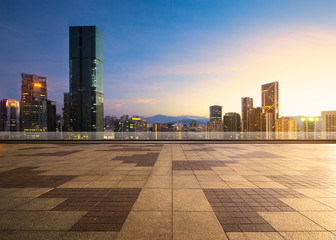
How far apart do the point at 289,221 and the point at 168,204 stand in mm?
2609

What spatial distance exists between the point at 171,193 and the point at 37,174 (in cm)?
570

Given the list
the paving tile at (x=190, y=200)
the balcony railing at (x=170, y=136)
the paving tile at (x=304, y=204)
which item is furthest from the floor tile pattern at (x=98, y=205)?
the balcony railing at (x=170, y=136)

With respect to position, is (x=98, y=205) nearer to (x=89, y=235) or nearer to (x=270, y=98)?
(x=89, y=235)

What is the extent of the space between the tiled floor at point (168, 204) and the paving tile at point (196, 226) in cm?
2

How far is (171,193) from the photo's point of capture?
4805 mm

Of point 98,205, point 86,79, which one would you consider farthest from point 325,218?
point 86,79

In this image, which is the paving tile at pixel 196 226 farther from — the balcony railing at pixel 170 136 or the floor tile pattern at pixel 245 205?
the balcony railing at pixel 170 136

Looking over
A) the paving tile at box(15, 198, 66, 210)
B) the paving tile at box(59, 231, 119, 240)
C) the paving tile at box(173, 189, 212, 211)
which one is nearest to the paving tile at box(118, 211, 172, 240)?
the paving tile at box(59, 231, 119, 240)

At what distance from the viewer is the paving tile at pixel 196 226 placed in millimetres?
2949

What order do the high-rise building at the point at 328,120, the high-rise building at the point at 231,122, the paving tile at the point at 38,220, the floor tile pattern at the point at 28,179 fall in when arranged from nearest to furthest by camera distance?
the paving tile at the point at 38,220
the floor tile pattern at the point at 28,179
the high-rise building at the point at 328,120
the high-rise building at the point at 231,122

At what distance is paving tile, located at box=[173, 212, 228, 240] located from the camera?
295cm

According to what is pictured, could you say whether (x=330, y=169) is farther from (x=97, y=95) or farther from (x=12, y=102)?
(x=12, y=102)

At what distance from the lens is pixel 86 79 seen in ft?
318

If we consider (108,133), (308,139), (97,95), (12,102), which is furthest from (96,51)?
(308,139)
